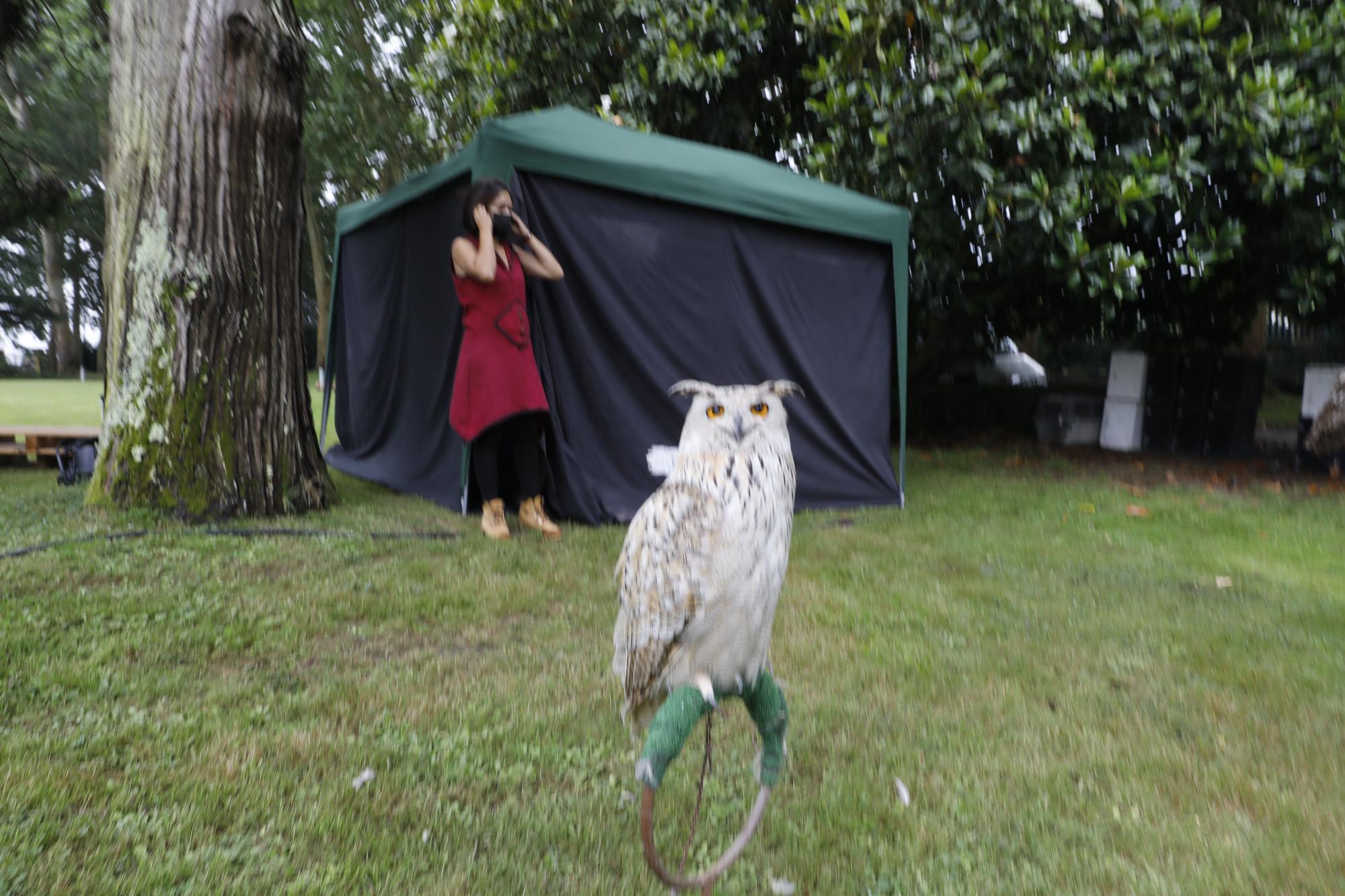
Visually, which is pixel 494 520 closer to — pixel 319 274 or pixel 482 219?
pixel 482 219

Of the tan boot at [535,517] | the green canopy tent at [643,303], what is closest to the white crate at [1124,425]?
the green canopy tent at [643,303]

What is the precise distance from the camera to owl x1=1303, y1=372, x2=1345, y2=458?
261 inches

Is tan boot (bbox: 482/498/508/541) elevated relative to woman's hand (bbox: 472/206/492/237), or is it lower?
lower

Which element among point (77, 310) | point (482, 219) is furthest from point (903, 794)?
point (77, 310)

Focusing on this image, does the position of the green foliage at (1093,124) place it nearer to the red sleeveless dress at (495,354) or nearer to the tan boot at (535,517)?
the red sleeveless dress at (495,354)

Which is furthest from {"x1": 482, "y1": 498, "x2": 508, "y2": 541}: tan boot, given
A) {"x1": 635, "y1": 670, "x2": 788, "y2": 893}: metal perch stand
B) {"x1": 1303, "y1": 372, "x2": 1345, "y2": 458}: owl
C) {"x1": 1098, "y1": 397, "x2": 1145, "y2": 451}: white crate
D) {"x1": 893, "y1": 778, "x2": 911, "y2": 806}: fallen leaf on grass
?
{"x1": 1098, "y1": 397, "x2": 1145, "y2": 451}: white crate

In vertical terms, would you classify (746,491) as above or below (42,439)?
above

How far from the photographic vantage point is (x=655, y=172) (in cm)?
487

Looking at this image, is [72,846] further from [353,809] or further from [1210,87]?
[1210,87]

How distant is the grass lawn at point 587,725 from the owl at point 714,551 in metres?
0.56

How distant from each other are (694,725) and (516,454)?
10.9ft

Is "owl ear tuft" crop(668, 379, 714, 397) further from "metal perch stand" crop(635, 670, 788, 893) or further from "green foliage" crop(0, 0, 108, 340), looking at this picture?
"green foliage" crop(0, 0, 108, 340)

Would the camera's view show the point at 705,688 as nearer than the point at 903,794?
Yes

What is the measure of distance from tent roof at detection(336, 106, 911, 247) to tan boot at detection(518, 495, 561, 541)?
6.35 ft
